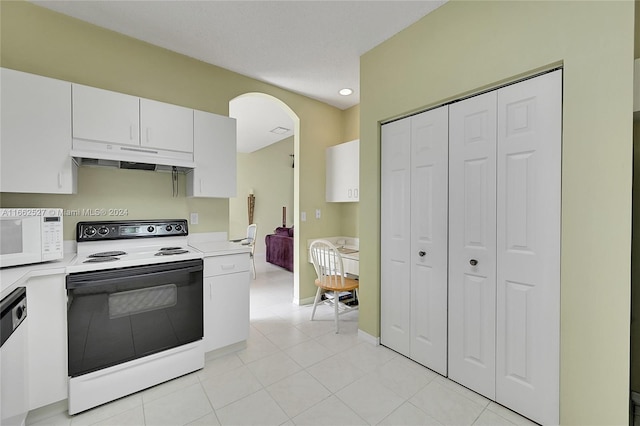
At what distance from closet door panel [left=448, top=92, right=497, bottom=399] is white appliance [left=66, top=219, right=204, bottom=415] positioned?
1.95 m

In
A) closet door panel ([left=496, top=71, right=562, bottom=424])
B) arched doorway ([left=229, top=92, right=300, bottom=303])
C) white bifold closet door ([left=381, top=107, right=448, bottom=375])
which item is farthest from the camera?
arched doorway ([left=229, top=92, right=300, bottom=303])

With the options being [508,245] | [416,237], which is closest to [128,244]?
[416,237]

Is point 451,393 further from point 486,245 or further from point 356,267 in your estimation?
point 356,267

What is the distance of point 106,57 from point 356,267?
123 inches

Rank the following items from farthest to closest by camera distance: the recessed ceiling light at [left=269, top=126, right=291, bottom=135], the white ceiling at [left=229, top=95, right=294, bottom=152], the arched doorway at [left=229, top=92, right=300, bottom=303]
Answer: the arched doorway at [left=229, top=92, right=300, bottom=303] < the recessed ceiling light at [left=269, top=126, right=291, bottom=135] < the white ceiling at [left=229, top=95, right=294, bottom=152]

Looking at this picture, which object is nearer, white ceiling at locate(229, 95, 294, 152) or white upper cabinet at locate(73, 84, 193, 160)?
white upper cabinet at locate(73, 84, 193, 160)

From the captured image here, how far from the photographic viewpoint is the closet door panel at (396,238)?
2.39 metres

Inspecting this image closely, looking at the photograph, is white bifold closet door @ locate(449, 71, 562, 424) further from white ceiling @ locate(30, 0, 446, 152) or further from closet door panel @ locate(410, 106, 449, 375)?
white ceiling @ locate(30, 0, 446, 152)

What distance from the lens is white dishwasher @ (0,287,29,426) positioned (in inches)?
50.8

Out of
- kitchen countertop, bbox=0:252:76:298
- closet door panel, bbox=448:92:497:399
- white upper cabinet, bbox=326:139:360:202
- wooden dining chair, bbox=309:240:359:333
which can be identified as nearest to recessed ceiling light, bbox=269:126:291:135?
white upper cabinet, bbox=326:139:360:202

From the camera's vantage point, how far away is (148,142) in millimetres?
2293

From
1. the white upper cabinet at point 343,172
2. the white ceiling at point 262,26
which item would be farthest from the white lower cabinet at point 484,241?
the white upper cabinet at point 343,172

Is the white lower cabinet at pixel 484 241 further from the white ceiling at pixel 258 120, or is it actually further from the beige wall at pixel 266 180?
the beige wall at pixel 266 180

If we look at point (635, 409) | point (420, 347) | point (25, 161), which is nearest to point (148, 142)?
point (25, 161)
